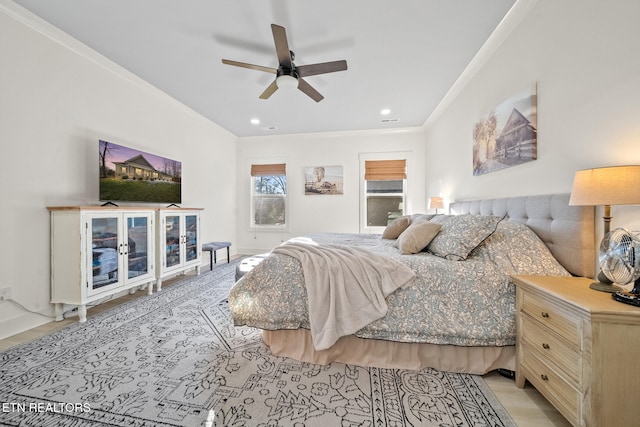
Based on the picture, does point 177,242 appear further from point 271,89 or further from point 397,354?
point 397,354

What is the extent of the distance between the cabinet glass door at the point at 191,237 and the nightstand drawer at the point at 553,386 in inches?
151

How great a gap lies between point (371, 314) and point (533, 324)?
2.79 feet

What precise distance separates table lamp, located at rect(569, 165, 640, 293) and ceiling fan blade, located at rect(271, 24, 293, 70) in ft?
6.82

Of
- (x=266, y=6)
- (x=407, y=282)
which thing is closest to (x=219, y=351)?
(x=407, y=282)

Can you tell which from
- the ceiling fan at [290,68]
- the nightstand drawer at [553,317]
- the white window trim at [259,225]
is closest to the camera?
the nightstand drawer at [553,317]

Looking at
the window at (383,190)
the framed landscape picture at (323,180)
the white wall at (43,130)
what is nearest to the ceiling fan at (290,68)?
the white wall at (43,130)

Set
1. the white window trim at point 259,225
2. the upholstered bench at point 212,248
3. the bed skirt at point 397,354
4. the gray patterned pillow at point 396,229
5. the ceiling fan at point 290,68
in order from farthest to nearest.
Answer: the white window trim at point 259,225, the upholstered bench at point 212,248, the gray patterned pillow at point 396,229, the ceiling fan at point 290,68, the bed skirt at point 397,354

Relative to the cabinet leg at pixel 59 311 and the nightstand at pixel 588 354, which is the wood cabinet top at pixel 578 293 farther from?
the cabinet leg at pixel 59 311

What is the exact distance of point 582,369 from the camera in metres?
1.00

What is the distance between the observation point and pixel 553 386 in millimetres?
1153

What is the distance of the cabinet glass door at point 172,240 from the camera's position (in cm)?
323

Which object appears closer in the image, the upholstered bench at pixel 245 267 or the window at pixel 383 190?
the upholstered bench at pixel 245 267

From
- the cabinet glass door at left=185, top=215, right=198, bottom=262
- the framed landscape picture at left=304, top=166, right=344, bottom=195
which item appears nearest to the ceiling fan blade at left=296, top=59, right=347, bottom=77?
the cabinet glass door at left=185, top=215, right=198, bottom=262

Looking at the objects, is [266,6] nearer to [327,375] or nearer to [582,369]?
[327,375]
